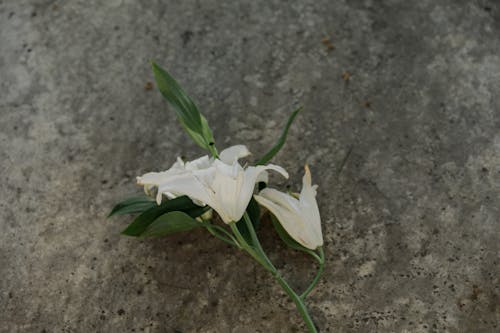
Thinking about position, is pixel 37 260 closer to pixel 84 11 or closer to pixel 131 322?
pixel 131 322

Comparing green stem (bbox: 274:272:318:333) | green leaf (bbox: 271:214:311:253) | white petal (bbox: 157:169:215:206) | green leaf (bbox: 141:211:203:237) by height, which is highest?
white petal (bbox: 157:169:215:206)

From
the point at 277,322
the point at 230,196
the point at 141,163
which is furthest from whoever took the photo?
the point at 141,163

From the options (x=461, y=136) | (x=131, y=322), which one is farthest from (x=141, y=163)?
(x=461, y=136)

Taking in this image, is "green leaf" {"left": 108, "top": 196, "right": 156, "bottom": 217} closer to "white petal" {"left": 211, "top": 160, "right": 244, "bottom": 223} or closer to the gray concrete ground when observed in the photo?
the gray concrete ground

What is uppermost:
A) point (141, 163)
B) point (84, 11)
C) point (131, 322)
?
point (84, 11)

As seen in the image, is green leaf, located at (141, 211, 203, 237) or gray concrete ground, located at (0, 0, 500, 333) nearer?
green leaf, located at (141, 211, 203, 237)

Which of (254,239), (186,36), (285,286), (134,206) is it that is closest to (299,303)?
(285,286)

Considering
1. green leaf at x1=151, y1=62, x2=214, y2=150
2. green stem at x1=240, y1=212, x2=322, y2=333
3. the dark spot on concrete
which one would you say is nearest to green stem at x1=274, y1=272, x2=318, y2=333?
green stem at x1=240, y1=212, x2=322, y2=333
